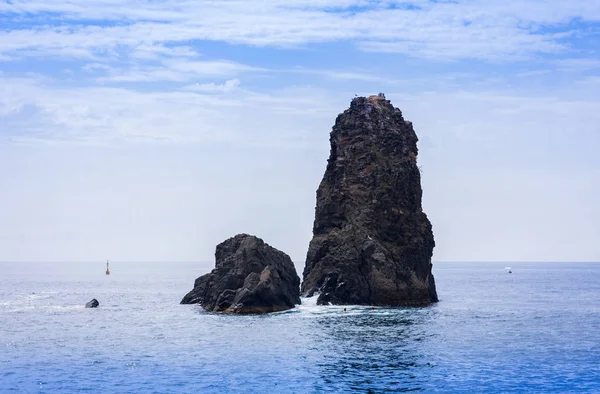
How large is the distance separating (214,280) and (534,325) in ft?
141

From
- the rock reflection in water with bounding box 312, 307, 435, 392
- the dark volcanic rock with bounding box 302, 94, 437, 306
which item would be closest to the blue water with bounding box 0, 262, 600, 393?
the rock reflection in water with bounding box 312, 307, 435, 392

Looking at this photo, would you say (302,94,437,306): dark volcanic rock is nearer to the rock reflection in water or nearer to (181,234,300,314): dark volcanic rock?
the rock reflection in water

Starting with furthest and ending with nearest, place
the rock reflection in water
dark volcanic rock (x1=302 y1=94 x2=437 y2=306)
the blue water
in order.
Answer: dark volcanic rock (x1=302 y1=94 x2=437 y2=306) < the rock reflection in water < the blue water

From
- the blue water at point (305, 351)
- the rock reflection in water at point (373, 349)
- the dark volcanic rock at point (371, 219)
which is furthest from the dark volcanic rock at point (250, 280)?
the rock reflection in water at point (373, 349)

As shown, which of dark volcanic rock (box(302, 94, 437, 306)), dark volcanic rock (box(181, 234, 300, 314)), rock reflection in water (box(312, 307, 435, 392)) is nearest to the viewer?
rock reflection in water (box(312, 307, 435, 392))

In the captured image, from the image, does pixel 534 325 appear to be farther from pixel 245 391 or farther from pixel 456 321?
pixel 245 391

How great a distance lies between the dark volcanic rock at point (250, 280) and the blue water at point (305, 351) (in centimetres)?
335

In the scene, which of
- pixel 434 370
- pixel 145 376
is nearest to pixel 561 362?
pixel 434 370

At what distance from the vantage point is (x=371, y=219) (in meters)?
111

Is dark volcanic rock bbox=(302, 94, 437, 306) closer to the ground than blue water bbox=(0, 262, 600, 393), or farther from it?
farther from it

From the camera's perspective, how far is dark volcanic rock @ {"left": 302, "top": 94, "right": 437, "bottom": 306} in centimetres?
10631

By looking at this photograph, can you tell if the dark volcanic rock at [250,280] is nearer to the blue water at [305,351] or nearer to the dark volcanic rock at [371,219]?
the blue water at [305,351]

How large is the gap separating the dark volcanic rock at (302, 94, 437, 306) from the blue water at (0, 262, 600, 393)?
16.0 ft

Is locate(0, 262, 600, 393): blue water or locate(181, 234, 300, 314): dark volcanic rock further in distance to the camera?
locate(181, 234, 300, 314): dark volcanic rock
